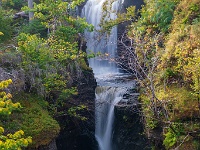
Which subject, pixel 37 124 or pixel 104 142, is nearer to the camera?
pixel 37 124

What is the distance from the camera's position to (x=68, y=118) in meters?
12.9

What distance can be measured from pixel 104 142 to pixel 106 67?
706 cm

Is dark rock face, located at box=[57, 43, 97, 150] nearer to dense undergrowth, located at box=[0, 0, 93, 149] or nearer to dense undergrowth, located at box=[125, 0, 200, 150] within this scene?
dense undergrowth, located at box=[0, 0, 93, 149]

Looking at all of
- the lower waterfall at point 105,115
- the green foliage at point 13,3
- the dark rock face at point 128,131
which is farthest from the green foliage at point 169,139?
the green foliage at point 13,3

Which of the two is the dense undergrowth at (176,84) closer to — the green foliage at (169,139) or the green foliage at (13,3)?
the green foliage at (169,139)

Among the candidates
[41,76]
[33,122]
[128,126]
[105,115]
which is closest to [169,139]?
[33,122]

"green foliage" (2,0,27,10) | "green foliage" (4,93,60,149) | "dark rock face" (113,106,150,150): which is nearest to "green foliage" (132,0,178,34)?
"dark rock face" (113,106,150,150)

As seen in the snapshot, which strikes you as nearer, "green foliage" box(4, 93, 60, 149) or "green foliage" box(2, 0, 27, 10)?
"green foliage" box(4, 93, 60, 149)

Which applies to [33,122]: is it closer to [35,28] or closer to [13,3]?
[35,28]

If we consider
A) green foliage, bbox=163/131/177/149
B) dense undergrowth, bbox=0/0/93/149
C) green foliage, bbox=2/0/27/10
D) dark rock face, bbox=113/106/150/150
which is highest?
green foliage, bbox=2/0/27/10

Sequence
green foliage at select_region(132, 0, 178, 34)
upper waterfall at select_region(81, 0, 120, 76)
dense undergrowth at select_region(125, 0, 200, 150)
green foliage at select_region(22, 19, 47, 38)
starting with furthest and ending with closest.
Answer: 1. upper waterfall at select_region(81, 0, 120, 76)
2. green foliage at select_region(22, 19, 47, 38)
3. green foliage at select_region(132, 0, 178, 34)
4. dense undergrowth at select_region(125, 0, 200, 150)

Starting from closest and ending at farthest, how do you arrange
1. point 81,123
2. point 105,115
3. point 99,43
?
point 81,123 → point 105,115 → point 99,43

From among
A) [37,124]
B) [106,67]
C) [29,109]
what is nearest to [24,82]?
[29,109]

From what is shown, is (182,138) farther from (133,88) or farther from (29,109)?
(133,88)
